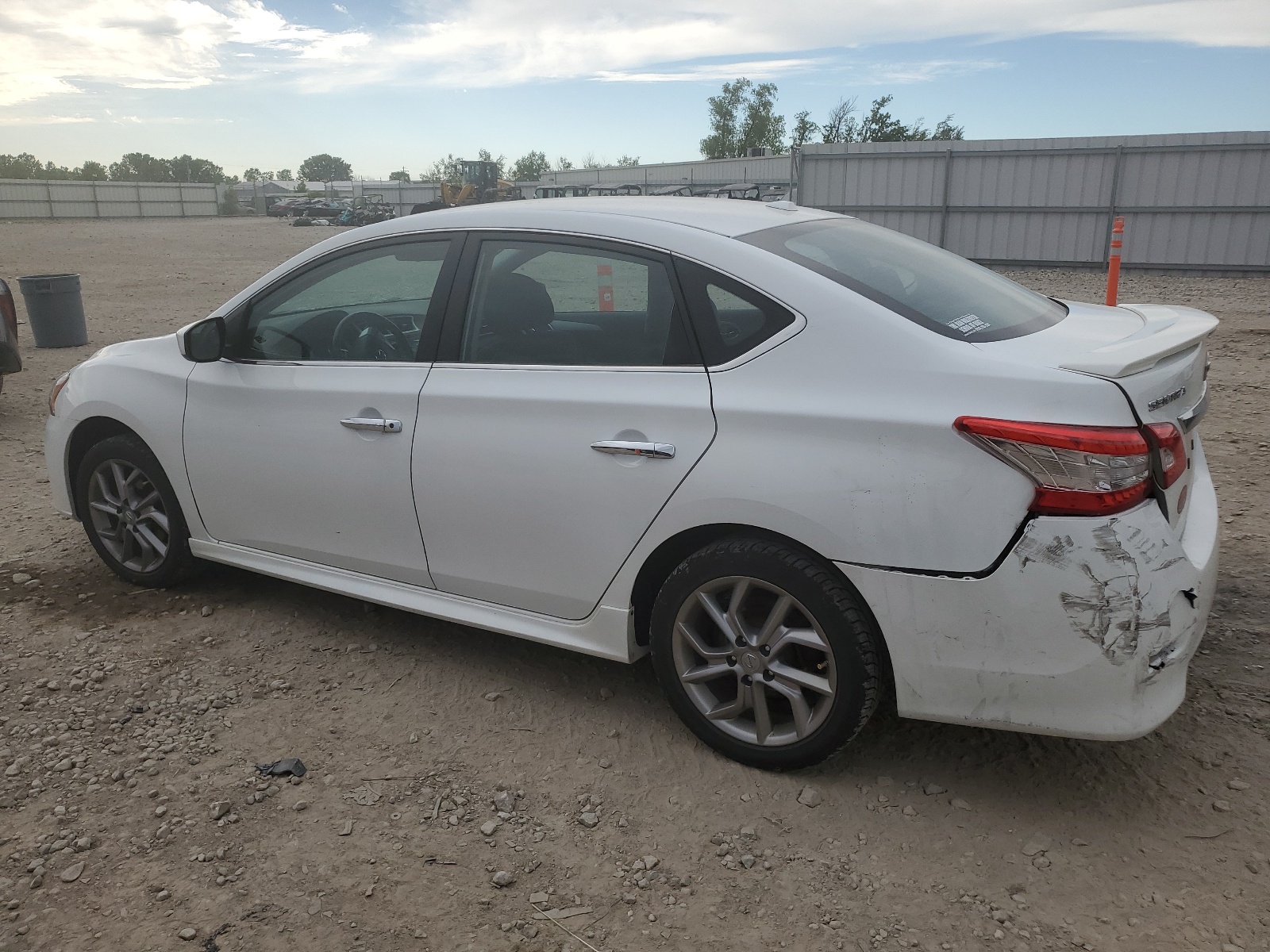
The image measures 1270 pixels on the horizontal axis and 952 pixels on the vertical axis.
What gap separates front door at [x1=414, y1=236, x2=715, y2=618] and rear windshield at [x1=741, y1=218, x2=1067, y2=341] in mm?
469

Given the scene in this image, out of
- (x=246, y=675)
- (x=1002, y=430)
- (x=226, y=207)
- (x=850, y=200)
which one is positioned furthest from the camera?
(x=226, y=207)

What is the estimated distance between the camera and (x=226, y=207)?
67.4 m

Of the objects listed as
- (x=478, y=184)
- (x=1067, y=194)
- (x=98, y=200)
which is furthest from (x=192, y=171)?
(x=1067, y=194)

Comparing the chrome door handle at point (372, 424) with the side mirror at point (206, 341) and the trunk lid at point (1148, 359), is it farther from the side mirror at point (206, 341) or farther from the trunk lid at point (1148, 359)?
the trunk lid at point (1148, 359)

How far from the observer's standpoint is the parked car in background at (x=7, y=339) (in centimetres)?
797

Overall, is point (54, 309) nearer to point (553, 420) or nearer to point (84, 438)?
point (84, 438)

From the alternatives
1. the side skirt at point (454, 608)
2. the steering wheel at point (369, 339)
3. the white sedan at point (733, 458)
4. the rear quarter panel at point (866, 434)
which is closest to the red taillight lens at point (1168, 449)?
the white sedan at point (733, 458)

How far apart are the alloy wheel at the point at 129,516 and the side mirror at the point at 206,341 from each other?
0.71 m

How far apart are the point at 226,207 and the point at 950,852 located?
241 ft

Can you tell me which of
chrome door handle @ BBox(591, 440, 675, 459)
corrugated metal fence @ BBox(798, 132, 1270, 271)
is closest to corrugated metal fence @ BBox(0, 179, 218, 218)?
corrugated metal fence @ BBox(798, 132, 1270, 271)

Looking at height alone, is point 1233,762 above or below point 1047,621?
below

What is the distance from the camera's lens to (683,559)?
9.96 ft

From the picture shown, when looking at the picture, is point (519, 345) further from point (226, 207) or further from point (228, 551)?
point (226, 207)

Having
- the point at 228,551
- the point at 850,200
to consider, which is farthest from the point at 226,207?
the point at 228,551
